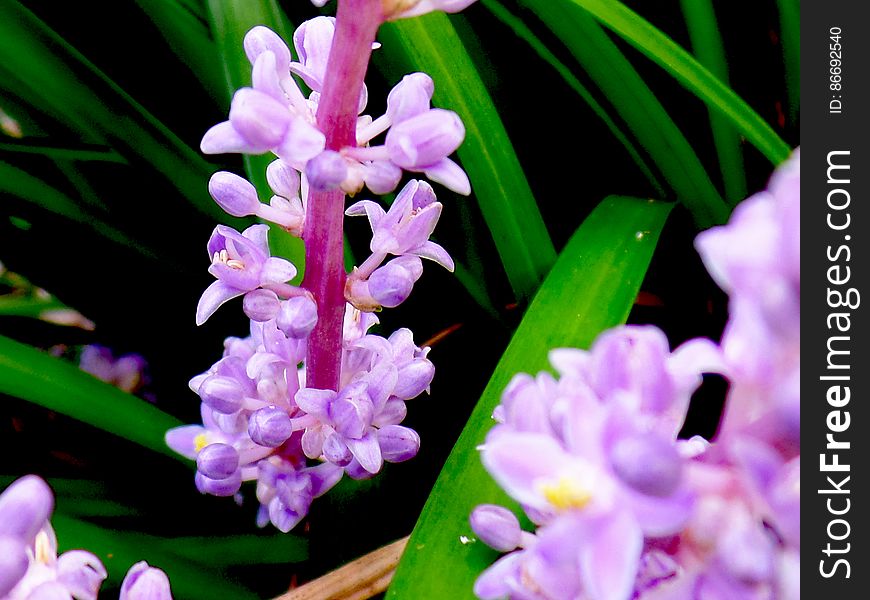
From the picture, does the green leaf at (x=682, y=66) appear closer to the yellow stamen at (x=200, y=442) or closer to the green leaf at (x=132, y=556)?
the yellow stamen at (x=200, y=442)

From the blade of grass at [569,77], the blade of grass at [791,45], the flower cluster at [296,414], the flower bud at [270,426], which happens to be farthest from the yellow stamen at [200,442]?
the blade of grass at [791,45]

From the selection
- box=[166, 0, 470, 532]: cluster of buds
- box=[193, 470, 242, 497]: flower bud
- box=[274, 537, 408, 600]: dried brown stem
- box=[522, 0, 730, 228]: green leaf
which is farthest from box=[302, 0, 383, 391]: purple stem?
box=[522, 0, 730, 228]: green leaf

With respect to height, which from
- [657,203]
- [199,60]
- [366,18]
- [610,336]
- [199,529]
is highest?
[657,203]

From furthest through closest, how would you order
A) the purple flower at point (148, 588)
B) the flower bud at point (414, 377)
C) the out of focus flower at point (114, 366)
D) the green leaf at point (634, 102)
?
the out of focus flower at point (114, 366) < the green leaf at point (634, 102) < the flower bud at point (414, 377) < the purple flower at point (148, 588)

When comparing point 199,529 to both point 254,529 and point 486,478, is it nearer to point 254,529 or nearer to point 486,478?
point 254,529

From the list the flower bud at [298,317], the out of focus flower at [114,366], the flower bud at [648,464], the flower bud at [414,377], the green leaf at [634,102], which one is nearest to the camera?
the flower bud at [648,464]

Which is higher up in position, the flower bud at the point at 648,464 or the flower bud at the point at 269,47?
the flower bud at the point at 269,47

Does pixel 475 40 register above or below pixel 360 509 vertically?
above

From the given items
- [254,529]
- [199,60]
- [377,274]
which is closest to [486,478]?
[377,274]
